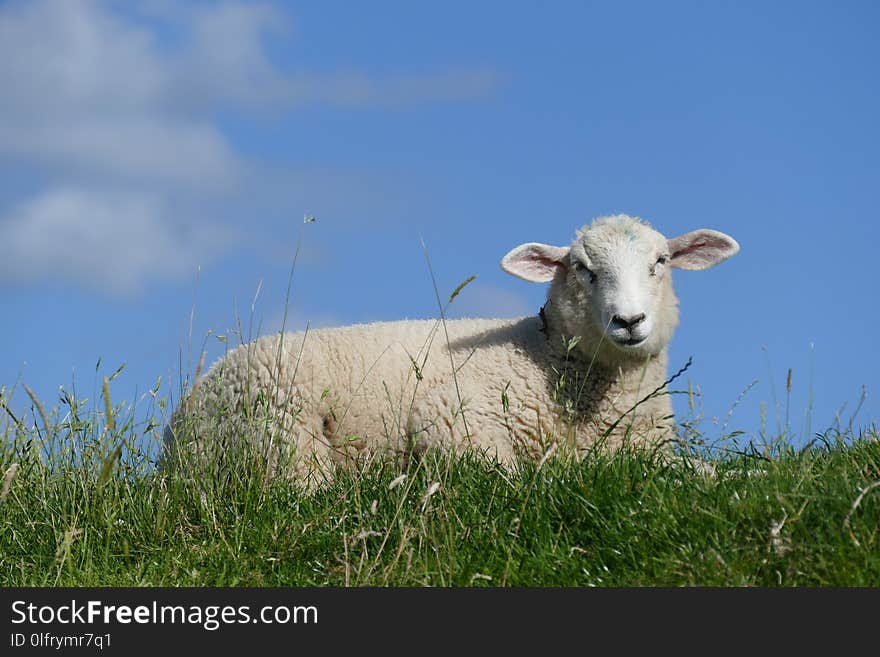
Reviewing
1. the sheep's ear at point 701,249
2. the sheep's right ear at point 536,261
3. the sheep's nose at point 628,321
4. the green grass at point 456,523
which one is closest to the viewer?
→ the green grass at point 456,523

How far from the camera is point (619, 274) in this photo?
7.11 metres

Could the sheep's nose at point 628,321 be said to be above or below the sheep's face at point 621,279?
below

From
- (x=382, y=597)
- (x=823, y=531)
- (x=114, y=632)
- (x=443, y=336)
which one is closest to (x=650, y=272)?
(x=443, y=336)

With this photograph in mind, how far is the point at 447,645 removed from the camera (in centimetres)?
358

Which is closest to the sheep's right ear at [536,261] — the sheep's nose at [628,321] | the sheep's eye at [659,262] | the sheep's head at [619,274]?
the sheep's head at [619,274]

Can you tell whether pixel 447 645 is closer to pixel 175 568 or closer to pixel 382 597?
pixel 382 597

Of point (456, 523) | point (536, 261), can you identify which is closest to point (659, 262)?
point (536, 261)

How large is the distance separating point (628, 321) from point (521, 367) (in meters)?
0.96

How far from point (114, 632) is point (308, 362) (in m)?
4.02

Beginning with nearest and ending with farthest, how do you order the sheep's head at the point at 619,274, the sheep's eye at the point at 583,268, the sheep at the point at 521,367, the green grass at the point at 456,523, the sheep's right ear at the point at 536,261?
the green grass at the point at 456,523 < the sheep's head at the point at 619,274 < the sheep at the point at 521,367 < the sheep's eye at the point at 583,268 < the sheep's right ear at the point at 536,261

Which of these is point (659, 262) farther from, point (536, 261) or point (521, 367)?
point (521, 367)

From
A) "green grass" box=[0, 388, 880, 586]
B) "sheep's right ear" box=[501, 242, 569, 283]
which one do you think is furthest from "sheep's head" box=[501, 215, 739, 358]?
"green grass" box=[0, 388, 880, 586]

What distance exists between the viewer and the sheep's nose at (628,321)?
22.3 ft

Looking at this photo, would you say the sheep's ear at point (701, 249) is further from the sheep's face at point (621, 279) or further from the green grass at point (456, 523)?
the green grass at point (456, 523)
